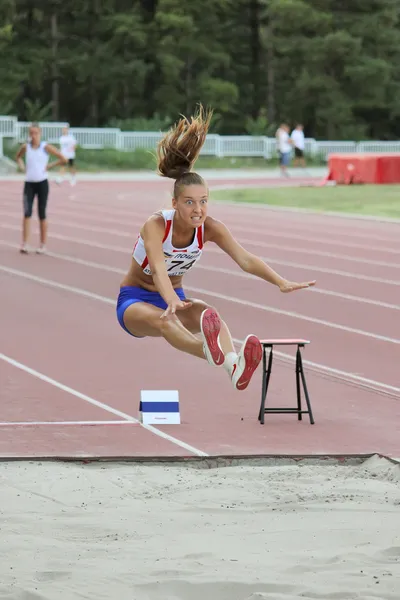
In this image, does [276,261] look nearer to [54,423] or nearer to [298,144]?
[54,423]

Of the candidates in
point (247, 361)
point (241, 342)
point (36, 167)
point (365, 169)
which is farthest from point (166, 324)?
point (365, 169)

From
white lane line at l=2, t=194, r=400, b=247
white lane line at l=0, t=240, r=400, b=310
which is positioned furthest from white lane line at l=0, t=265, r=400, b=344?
white lane line at l=2, t=194, r=400, b=247

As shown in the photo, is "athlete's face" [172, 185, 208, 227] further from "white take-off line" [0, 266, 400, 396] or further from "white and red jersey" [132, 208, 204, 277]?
"white take-off line" [0, 266, 400, 396]

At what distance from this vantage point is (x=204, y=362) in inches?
484

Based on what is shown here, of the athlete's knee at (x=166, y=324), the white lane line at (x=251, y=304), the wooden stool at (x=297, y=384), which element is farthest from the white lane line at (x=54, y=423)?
the white lane line at (x=251, y=304)

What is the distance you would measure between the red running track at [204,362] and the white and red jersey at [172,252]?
55cm

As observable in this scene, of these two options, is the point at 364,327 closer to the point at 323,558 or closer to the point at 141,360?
the point at 141,360

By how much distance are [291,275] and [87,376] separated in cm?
779

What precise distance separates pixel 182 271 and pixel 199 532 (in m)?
2.17

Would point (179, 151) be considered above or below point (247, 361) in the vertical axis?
above

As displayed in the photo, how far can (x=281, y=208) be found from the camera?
30438mm

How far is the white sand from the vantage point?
18.8 feet

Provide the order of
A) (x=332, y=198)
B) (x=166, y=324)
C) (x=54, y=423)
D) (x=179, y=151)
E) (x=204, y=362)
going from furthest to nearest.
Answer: (x=332, y=198), (x=204, y=362), (x=54, y=423), (x=179, y=151), (x=166, y=324)

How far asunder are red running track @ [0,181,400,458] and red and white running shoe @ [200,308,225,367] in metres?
0.77
